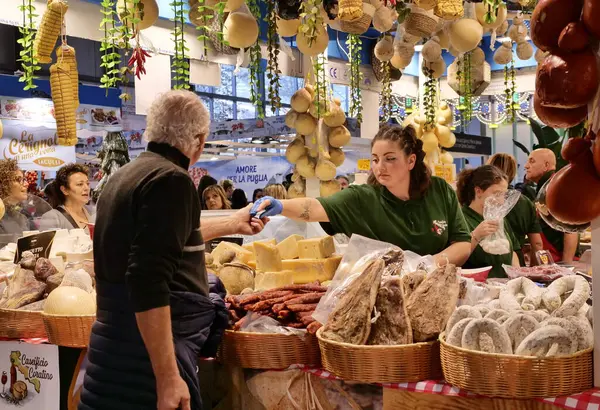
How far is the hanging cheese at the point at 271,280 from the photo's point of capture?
9.78 feet

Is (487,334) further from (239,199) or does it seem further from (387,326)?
(239,199)

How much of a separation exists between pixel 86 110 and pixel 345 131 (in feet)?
26.3

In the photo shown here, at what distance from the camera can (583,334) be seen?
1952 mm

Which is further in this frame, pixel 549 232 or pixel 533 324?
pixel 549 232

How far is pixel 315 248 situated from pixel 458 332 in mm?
1196

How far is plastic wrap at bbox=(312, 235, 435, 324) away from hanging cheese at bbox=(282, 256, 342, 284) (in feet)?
1.42

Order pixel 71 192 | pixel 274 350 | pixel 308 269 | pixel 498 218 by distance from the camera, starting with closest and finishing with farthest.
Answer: pixel 274 350, pixel 308 269, pixel 498 218, pixel 71 192

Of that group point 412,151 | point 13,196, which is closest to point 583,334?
point 412,151

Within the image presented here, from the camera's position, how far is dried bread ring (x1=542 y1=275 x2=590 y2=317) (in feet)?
6.82

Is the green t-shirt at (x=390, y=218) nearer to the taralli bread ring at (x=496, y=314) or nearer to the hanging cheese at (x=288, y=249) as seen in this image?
the hanging cheese at (x=288, y=249)

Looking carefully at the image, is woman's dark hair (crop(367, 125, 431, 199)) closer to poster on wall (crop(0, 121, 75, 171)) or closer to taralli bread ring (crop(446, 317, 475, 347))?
taralli bread ring (crop(446, 317, 475, 347))

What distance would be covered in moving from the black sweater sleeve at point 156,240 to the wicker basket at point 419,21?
6.44 feet

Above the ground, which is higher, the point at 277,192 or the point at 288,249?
the point at 277,192

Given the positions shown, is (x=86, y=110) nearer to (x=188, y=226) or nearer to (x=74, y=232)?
(x=74, y=232)
